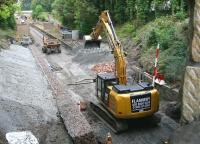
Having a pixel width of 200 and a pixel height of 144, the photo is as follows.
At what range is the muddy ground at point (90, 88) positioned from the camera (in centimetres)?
1766

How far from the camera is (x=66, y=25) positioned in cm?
6481

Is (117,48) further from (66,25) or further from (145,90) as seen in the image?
(66,25)

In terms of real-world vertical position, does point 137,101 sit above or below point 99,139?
above

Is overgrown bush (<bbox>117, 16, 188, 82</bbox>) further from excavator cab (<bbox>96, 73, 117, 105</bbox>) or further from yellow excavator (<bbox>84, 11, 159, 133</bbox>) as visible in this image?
yellow excavator (<bbox>84, 11, 159, 133</bbox>)

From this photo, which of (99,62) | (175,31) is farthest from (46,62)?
(175,31)

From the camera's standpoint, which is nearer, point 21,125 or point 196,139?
point 196,139

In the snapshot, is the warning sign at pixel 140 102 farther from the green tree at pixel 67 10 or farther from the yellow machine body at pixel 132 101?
the green tree at pixel 67 10

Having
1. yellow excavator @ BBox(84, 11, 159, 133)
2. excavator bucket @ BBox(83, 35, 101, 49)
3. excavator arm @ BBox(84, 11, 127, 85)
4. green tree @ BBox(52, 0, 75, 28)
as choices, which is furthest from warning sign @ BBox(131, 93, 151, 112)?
green tree @ BBox(52, 0, 75, 28)

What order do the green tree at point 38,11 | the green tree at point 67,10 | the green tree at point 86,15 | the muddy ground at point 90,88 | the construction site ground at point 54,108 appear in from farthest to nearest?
the green tree at point 38,11 < the green tree at point 67,10 < the green tree at point 86,15 < the muddy ground at point 90,88 < the construction site ground at point 54,108

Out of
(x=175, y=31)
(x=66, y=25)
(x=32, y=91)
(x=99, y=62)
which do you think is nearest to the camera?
(x=32, y=91)

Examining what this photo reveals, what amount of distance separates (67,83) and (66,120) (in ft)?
33.1

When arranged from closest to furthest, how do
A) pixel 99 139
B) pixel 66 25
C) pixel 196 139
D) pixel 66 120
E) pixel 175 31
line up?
pixel 196 139 < pixel 99 139 < pixel 66 120 < pixel 175 31 < pixel 66 25

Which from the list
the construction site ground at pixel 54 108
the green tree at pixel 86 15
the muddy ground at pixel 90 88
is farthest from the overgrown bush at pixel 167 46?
the green tree at pixel 86 15

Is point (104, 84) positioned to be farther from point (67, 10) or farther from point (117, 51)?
point (67, 10)
